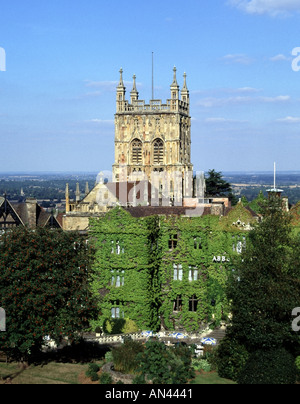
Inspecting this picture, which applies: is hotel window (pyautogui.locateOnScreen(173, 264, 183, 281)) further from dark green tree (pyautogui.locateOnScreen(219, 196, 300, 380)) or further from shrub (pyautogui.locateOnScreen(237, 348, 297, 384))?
shrub (pyautogui.locateOnScreen(237, 348, 297, 384))

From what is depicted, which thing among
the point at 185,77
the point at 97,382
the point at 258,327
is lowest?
the point at 97,382

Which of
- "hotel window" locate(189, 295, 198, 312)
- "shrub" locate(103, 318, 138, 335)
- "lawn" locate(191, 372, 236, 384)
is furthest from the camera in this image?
"hotel window" locate(189, 295, 198, 312)

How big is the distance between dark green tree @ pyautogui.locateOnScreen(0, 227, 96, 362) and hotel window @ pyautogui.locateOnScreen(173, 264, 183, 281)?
1555cm

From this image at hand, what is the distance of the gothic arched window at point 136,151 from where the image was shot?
4505 inches

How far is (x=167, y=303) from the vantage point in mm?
59438

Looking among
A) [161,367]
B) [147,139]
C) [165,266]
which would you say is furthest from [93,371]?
[147,139]

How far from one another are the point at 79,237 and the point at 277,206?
13.0 m

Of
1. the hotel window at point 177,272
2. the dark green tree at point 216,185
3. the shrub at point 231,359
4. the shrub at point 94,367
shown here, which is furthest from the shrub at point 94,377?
the dark green tree at point 216,185

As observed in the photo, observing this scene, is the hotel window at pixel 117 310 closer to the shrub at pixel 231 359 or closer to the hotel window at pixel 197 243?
the hotel window at pixel 197 243

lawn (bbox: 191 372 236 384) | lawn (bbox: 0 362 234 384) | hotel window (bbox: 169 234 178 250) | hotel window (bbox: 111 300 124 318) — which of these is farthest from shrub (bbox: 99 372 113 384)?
hotel window (bbox: 169 234 178 250)

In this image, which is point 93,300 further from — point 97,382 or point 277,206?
point 277,206

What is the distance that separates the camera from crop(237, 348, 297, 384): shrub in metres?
40.9

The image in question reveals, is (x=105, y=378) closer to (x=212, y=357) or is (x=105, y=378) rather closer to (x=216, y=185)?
(x=212, y=357)
